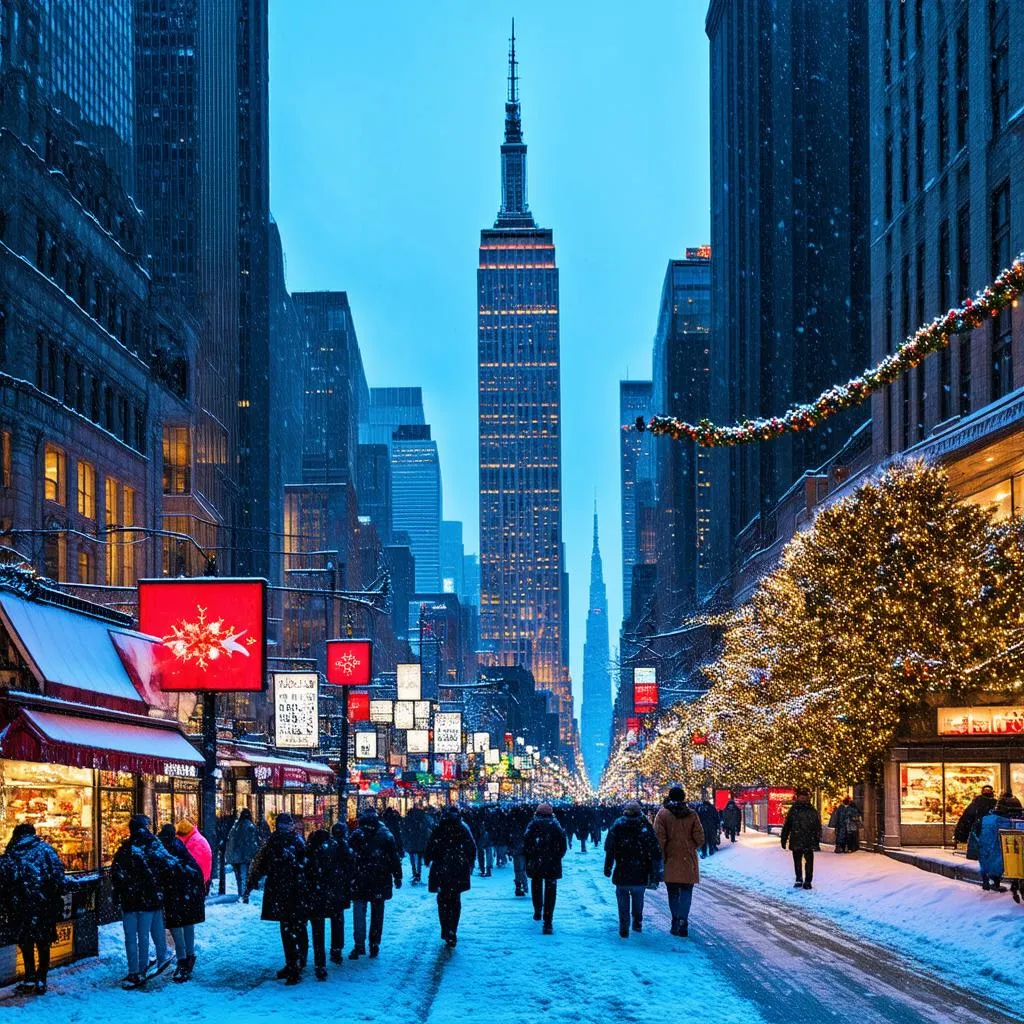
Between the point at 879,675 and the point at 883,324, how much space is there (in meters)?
23.5

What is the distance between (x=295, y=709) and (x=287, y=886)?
2475cm

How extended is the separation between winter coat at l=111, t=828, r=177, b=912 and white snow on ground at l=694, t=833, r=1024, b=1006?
836cm

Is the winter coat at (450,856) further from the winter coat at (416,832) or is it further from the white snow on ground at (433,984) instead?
the winter coat at (416,832)

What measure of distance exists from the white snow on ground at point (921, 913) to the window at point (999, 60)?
20856 mm

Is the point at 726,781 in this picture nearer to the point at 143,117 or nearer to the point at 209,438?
the point at 209,438

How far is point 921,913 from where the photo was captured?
71.1 ft

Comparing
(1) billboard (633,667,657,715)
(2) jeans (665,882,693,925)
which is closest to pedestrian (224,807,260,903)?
(2) jeans (665,882,693,925)

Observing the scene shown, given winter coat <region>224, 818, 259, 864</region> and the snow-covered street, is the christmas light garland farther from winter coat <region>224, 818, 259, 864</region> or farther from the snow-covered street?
winter coat <region>224, 818, 259, 864</region>

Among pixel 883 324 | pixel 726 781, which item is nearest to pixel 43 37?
pixel 883 324

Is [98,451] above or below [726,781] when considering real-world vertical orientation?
above

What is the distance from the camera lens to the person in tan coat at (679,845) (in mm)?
19938

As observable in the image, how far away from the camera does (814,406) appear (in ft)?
66.6

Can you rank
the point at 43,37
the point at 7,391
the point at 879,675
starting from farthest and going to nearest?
the point at 43,37, the point at 7,391, the point at 879,675

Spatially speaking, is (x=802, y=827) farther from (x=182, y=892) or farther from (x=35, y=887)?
(x=35, y=887)
